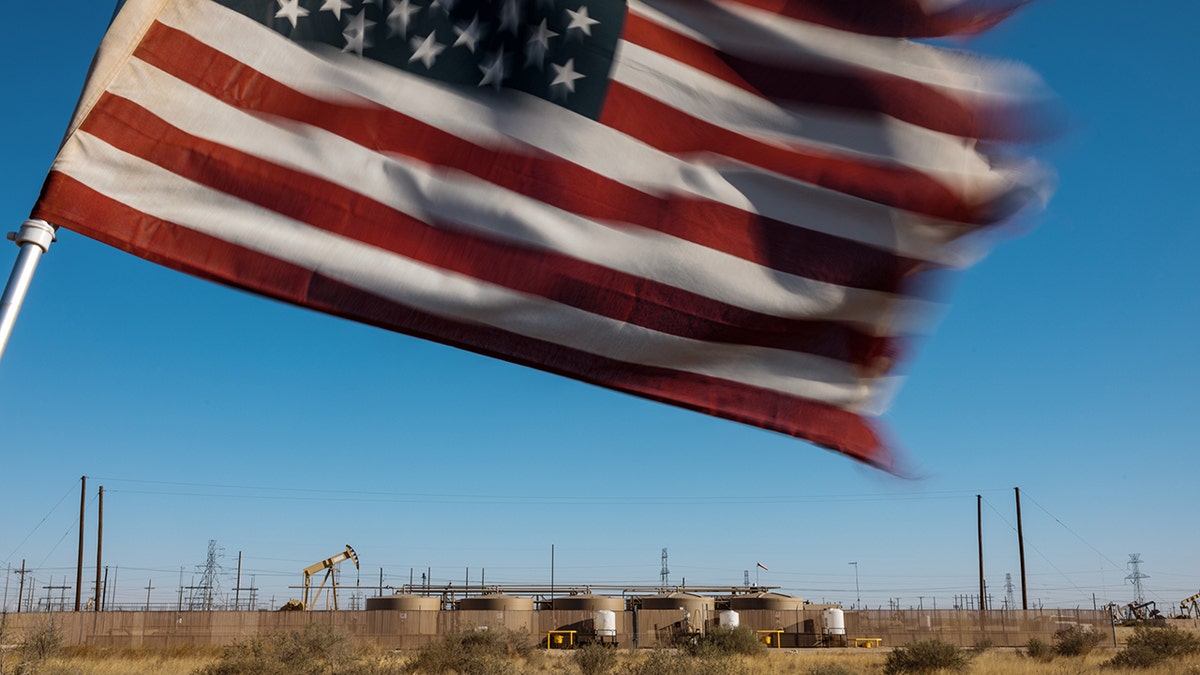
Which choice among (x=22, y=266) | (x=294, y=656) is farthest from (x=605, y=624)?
(x=22, y=266)

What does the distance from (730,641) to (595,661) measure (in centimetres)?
1145

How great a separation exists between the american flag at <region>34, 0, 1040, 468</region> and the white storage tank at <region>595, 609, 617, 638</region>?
146 feet

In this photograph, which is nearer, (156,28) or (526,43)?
(156,28)

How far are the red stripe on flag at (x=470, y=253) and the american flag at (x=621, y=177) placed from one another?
0.03ft

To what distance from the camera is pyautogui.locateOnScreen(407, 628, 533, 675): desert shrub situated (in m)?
28.5

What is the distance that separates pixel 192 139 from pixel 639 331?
7.08ft

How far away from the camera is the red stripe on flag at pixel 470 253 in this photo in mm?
4336

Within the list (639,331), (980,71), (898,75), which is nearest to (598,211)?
A: (639,331)

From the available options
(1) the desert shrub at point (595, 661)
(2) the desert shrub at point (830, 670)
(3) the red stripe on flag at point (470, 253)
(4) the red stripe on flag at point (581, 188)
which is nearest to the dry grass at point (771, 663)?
(2) the desert shrub at point (830, 670)

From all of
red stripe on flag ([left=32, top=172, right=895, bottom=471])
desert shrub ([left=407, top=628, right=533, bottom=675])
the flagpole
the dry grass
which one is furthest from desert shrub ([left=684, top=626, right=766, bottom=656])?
the flagpole

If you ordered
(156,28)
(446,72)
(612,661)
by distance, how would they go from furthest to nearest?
(612,661), (446,72), (156,28)

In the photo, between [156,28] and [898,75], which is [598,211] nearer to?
[898,75]

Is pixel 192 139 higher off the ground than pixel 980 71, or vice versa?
pixel 980 71

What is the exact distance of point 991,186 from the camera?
5141 mm
